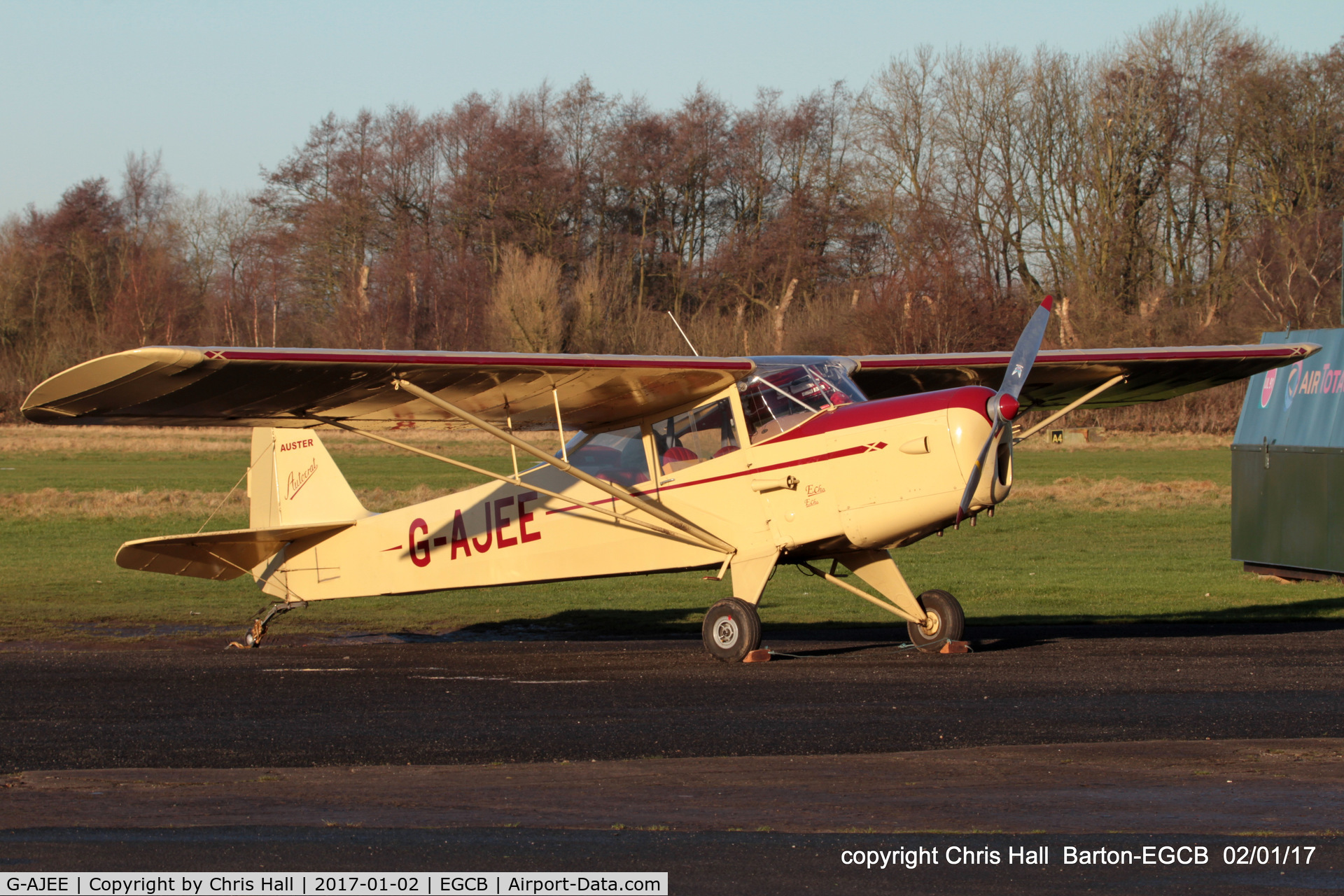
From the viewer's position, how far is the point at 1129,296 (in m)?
52.9

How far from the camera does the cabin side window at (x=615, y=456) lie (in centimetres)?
1112

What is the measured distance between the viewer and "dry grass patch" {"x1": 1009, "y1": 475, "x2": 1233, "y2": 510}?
1137 inches

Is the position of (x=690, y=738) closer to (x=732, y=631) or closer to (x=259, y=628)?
(x=732, y=631)

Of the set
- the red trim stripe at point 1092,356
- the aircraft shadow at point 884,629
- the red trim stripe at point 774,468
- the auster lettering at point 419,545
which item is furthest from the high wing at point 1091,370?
the auster lettering at point 419,545

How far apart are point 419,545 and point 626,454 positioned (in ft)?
7.78

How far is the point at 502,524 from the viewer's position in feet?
38.3

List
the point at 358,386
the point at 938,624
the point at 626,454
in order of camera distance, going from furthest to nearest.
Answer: the point at 626,454
the point at 938,624
the point at 358,386

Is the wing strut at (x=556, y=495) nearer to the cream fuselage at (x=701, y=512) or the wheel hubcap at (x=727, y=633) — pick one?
the cream fuselage at (x=701, y=512)

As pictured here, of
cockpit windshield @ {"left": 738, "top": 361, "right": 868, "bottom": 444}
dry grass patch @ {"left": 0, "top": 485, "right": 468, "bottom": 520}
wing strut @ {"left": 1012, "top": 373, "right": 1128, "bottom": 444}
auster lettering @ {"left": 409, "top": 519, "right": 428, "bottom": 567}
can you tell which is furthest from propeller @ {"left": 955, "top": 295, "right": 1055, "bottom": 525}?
dry grass patch @ {"left": 0, "top": 485, "right": 468, "bottom": 520}

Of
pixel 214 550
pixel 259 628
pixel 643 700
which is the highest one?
pixel 214 550

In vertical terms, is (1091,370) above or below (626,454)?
above

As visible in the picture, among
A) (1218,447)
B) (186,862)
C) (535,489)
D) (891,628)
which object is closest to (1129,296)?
(1218,447)

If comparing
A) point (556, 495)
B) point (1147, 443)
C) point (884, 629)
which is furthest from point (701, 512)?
point (1147, 443)

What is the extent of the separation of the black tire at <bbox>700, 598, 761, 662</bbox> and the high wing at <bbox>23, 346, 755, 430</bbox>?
6.00ft
